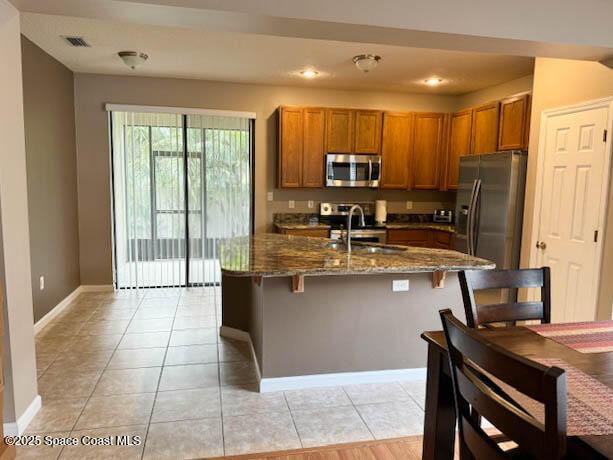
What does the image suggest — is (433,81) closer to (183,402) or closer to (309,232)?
(309,232)

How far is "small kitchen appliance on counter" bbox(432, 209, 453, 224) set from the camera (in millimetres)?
5770

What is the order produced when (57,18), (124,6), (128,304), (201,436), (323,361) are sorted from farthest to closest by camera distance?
(128,304) < (57,18) < (323,361) < (201,436) < (124,6)

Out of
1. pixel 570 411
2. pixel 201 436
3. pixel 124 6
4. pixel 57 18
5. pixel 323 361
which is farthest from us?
pixel 57 18

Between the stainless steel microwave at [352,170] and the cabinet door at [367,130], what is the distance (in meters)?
0.12

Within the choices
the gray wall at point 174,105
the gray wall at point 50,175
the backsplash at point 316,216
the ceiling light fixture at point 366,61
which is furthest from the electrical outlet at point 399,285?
the gray wall at point 50,175

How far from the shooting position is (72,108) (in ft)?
16.2

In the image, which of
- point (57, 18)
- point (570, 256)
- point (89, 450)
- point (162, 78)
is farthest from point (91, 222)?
point (570, 256)

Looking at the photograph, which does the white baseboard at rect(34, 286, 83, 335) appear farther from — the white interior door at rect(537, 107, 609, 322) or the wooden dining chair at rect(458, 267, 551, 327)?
the white interior door at rect(537, 107, 609, 322)

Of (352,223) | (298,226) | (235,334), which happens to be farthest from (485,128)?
(235,334)

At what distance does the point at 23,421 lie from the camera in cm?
233

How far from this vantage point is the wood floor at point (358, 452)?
2.15 meters

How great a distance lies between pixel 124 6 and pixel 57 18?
61.7 inches

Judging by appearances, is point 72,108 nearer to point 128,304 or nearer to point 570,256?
point 128,304

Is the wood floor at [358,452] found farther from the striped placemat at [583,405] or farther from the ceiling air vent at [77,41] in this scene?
the ceiling air vent at [77,41]
